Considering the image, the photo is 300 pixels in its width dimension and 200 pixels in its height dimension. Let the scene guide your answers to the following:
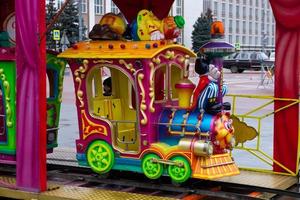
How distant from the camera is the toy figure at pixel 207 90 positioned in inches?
227

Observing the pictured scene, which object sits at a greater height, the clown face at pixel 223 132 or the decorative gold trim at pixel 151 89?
the decorative gold trim at pixel 151 89

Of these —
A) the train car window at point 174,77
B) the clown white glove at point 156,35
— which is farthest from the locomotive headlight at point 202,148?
the clown white glove at point 156,35

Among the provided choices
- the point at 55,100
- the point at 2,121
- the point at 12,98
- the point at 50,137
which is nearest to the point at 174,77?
the point at 55,100

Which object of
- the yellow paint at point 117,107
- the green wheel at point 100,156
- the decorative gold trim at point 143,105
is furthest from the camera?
the yellow paint at point 117,107

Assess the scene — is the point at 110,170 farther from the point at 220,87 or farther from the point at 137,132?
the point at 220,87

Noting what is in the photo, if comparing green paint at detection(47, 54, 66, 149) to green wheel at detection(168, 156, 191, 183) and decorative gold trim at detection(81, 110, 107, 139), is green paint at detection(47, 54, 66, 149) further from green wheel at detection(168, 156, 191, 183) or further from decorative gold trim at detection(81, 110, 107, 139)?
green wheel at detection(168, 156, 191, 183)

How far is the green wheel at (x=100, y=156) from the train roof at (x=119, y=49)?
98 centimetres

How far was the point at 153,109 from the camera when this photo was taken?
5.91 metres

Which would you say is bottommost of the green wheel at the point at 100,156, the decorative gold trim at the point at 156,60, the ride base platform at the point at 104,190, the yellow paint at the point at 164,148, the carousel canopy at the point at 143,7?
the ride base platform at the point at 104,190

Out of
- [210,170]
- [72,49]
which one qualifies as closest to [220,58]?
[210,170]

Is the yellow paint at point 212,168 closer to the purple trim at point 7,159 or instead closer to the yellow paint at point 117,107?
the yellow paint at point 117,107

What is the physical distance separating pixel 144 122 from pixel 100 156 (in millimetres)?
682

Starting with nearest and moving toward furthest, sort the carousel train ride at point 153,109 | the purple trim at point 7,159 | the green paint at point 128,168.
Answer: the carousel train ride at point 153,109 → the green paint at point 128,168 → the purple trim at point 7,159

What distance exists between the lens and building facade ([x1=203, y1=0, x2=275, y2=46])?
254 feet
